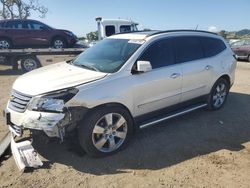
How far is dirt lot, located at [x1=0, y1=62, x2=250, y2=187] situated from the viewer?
3.85m

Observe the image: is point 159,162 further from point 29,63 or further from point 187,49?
point 29,63

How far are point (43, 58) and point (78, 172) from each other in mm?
10337

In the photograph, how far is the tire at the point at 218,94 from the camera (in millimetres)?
6406

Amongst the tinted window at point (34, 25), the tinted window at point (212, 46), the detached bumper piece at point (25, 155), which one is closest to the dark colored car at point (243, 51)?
the tinted window at point (34, 25)

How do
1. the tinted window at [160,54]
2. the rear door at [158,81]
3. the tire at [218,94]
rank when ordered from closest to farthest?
the rear door at [158,81], the tinted window at [160,54], the tire at [218,94]

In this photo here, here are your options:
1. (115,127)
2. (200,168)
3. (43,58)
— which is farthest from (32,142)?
(43,58)

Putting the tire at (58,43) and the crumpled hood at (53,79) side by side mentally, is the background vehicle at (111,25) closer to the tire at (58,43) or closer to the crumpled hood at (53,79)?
the tire at (58,43)

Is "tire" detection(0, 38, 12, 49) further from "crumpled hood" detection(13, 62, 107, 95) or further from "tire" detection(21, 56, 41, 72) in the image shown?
"crumpled hood" detection(13, 62, 107, 95)

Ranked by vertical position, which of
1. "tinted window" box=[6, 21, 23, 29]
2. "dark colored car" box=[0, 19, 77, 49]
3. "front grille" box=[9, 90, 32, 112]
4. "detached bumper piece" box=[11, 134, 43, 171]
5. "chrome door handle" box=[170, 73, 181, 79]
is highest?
"tinted window" box=[6, 21, 23, 29]

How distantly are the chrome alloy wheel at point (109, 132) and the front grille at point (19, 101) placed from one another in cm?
103

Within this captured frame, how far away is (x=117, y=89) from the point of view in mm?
4426

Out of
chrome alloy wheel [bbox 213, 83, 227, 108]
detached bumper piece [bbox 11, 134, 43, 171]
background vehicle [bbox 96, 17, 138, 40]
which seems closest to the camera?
detached bumper piece [bbox 11, 134, 43, 171]

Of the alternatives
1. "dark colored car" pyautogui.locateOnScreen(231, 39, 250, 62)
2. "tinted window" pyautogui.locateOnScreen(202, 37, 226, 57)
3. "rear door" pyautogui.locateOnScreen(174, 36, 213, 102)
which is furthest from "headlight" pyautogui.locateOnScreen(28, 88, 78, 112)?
"dark colored car" pyautogui.locateOnScreen(231, 39, 250, 62)

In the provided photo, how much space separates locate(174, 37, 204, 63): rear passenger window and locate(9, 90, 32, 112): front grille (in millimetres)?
2764
